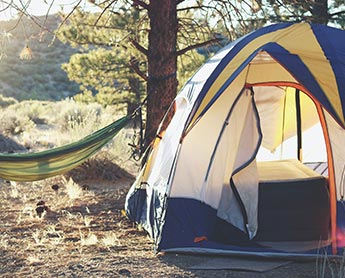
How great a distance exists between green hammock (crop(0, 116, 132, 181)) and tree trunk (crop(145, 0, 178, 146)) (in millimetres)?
789

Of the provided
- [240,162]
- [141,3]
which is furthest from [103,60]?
[240,162]

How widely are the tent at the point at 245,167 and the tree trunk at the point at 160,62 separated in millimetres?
1282

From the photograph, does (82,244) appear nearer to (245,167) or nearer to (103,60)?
(245,167)

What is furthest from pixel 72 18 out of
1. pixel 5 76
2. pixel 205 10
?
pixel 5 76

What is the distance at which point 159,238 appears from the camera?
4.89 m

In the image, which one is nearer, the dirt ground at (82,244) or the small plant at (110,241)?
the dirt ground at (82,244)

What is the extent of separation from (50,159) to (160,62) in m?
1.82

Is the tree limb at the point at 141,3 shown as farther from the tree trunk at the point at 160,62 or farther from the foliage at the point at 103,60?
the foliage at the point at 103,60

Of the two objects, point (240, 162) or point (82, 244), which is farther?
point (82, 244)

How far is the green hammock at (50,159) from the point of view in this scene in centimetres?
565

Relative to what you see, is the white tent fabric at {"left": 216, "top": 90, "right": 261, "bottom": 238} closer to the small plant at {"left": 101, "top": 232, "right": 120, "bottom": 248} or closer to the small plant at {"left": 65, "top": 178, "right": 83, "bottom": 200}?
the small plant at {"left": 101, "top": 232, "right": 120, "bottom": 248}

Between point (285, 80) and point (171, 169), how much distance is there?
147 cm

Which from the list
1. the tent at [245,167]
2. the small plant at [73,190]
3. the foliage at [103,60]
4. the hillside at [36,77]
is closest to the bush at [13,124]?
the foliage at [103,60]

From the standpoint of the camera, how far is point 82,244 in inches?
206
